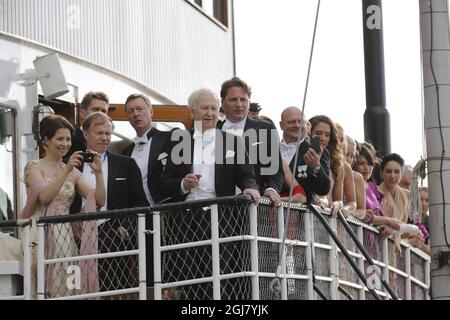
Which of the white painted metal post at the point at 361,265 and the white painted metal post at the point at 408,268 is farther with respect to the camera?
the white painted metal post at the point at 408,268

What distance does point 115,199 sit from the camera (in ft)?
54.9

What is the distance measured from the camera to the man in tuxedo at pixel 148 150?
665 inches

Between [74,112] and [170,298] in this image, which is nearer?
[170,298]

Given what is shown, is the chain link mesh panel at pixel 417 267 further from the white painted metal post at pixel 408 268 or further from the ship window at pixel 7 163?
the ship window at pixel 7 163

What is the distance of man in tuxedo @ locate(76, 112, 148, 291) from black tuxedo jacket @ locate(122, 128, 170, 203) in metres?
0.17

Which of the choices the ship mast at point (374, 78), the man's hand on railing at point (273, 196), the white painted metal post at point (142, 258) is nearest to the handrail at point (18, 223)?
the white painted metal post at point (142, 258)

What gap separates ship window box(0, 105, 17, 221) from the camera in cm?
1905

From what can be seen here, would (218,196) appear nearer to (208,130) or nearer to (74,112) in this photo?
(208,130)

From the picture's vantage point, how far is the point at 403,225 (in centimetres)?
1988

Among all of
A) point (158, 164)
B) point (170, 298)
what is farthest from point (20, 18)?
point (170, 298)

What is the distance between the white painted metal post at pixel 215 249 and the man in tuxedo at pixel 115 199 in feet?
2.72

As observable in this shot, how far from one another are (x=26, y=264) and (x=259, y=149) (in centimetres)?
231

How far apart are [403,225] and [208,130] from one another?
13.5 ft

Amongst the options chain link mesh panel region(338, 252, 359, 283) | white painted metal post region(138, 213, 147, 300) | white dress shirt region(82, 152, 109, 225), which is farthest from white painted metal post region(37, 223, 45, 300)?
chain link mesh panel region(338, 252, 359, 283)
